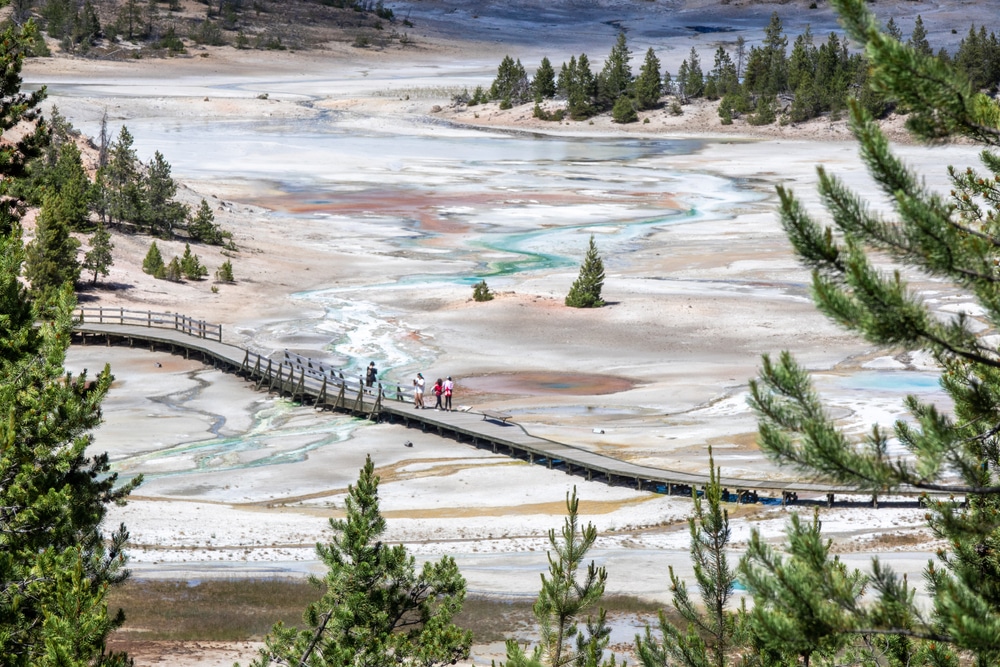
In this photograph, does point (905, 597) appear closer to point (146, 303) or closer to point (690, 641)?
point (690, 641)

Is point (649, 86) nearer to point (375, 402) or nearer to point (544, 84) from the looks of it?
point (544, 84)

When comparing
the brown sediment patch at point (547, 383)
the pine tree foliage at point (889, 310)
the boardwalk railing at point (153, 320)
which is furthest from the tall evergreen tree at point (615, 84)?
the pine tree foliage at point (889, 310)

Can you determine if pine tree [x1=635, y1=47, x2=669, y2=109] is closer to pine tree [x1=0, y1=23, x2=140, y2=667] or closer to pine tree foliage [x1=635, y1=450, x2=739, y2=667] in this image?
pine tree [x1=0, y1=23, x2=140, y2=667]

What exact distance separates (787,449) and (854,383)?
986 inches

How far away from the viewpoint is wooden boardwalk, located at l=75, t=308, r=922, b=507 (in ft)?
78.2

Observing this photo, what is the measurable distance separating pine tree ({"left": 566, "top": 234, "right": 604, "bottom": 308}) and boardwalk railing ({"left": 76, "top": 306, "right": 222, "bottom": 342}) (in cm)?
1004

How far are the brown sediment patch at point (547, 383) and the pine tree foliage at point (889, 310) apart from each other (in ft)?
79.6

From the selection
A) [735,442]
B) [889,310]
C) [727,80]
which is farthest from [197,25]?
[889,310]

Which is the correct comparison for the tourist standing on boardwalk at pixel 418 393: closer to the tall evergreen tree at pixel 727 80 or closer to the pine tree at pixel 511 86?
the pine tree at pixel 511 86

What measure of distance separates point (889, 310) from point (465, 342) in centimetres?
2988

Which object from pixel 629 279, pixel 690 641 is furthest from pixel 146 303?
pixel 690 641

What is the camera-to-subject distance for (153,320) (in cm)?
3709

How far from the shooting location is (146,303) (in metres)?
40.0

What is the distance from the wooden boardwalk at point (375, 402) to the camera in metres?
23.8
